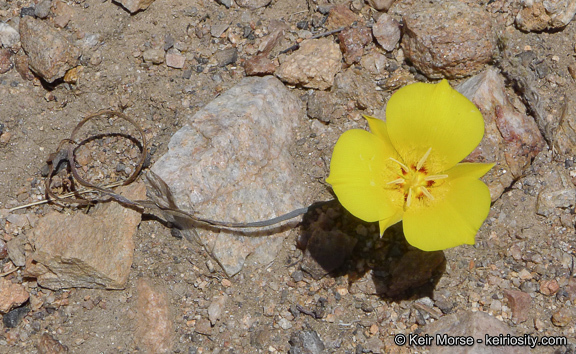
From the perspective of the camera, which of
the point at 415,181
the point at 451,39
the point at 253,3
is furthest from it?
the point at 253,3

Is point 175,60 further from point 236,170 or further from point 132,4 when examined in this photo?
point 236,170

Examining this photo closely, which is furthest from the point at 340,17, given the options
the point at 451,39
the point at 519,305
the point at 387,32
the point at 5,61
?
the point at 5,61

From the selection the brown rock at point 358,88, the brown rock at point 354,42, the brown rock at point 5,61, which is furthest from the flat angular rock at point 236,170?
the brown rock at point 5,61

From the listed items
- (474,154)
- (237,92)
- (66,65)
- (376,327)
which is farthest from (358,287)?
(66,65)

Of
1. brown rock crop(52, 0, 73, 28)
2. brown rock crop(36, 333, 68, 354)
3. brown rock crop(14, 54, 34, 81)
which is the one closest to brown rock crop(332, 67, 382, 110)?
brown rock crop(52, 0, 73, 28)

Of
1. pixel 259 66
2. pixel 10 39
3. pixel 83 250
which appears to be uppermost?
pixel 259 66

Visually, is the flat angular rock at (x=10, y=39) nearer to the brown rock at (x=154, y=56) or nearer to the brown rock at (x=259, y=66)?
the brown rock at (x=154, y=56)

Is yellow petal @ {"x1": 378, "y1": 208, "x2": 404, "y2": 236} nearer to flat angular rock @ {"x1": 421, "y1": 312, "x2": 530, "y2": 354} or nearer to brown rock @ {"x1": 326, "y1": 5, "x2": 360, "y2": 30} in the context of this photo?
flat angular rock @ {"x1": 421, "y1": 312, "x2": 530, "y2": 354}
